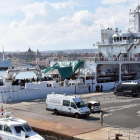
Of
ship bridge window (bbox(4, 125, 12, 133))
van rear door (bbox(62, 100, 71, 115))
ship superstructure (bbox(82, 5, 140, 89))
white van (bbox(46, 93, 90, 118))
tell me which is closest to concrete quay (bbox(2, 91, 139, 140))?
van rear door (bbox(62, 100, 71, 115))

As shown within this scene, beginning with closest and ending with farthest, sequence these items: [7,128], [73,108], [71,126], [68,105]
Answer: [7,128] < [71,126] < [73,108] < [68,105]

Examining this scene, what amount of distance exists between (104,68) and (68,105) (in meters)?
20.4

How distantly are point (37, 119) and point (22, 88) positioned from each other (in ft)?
40.3

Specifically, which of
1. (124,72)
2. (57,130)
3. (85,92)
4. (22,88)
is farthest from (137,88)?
(57,130)

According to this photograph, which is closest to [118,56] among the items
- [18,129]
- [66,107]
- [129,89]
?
[129,89]

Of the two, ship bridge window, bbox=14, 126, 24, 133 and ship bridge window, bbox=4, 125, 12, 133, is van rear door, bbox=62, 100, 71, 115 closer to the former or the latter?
ship bridge window, bbox=14, 126, 24, 133

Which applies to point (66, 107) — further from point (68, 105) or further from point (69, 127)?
point (69, 127)

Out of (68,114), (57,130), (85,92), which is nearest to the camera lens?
(57,130)

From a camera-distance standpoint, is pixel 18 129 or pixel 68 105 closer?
pixel 18 129

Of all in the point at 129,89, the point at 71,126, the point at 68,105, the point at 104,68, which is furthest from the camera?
the point at 104,68

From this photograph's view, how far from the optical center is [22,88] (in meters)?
31.2

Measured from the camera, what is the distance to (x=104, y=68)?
135 ft

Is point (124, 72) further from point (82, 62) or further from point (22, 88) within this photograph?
point (22, 88)

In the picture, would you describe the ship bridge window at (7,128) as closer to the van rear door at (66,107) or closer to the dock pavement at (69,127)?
the dock pavement at (69,127)
